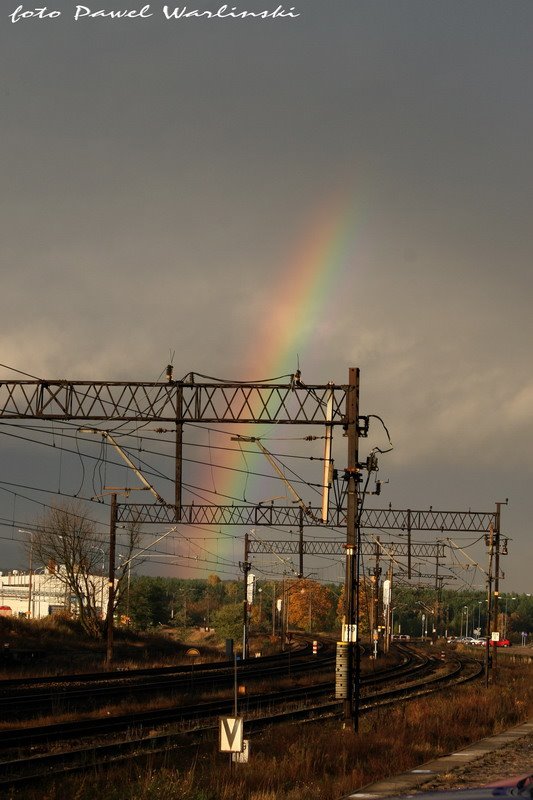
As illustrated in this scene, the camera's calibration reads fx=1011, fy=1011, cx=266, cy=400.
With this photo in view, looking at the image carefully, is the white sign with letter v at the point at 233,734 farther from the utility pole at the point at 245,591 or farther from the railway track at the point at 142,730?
the utility pole at the point at 245,591

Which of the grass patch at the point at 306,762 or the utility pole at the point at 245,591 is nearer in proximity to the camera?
the grass patch at the point at 306,762

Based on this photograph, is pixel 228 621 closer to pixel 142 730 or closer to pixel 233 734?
pixel 142 730

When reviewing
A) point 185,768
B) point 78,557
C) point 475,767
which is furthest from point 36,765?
point 78,557

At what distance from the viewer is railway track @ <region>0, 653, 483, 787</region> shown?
19.1m

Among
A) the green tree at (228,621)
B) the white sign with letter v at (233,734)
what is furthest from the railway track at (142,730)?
the green tree at (228,621)

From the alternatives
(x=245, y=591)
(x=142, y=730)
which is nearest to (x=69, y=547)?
(x=245, y=591)

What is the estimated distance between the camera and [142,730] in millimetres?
24844

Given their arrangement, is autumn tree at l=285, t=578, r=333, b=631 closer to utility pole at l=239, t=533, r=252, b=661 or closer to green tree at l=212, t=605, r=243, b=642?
green tree at l=212, t=605, r=243, b=642

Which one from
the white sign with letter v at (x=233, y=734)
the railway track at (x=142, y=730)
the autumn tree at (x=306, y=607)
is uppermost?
the white sign with letter v at (x=233, y=734)

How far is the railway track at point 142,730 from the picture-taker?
19.1m

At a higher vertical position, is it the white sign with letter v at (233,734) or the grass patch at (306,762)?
the white sign with letter v at (233,734)

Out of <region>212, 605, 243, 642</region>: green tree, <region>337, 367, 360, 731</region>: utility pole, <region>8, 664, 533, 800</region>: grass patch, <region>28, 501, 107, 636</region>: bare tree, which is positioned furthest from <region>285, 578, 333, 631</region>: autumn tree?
<region>337, 367, 360, 731</region>: utility pole

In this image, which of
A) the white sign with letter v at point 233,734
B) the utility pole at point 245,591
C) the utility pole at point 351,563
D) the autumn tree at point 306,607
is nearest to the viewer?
the white sign with letter v at point 233,734

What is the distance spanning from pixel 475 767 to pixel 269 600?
164942 mm
